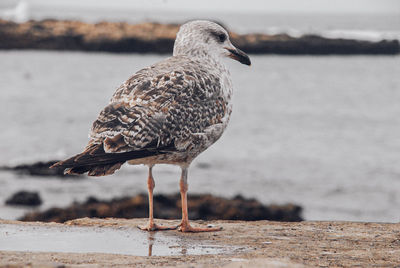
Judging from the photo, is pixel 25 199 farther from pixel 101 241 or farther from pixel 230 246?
pixel 230 246

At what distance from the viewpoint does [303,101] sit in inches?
1564

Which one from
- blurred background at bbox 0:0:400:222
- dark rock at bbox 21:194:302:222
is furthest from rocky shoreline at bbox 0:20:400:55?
dark rock at bbox 21:194:302:222

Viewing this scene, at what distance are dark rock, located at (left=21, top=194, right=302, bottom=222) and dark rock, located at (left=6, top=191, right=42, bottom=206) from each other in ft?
2.21

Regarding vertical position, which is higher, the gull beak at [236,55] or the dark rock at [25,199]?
the gull beak at [236,55]

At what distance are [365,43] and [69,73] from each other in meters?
42.5

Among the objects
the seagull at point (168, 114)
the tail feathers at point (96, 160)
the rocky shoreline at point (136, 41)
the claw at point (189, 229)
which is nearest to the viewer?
the tail feathers at point (96, 160)

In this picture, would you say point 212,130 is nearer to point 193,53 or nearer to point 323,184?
point 193,53

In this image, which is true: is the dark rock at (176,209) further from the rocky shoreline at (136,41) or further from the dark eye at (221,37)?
the rocky shoreline at (136,41)

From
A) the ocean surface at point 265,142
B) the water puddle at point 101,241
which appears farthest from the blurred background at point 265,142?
the water puddle at point 101,241

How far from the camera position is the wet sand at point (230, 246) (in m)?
4.89

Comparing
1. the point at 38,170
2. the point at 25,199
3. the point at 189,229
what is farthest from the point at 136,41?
the point at 189,229

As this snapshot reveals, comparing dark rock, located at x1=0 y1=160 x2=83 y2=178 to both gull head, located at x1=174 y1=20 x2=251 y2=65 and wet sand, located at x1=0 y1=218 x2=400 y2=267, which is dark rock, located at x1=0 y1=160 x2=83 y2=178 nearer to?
wet sand, located at x1=0 y1=218 x2=400 y2=267

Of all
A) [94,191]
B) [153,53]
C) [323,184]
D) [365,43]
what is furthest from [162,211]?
[365,43]

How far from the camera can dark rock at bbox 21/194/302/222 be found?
12734mm
